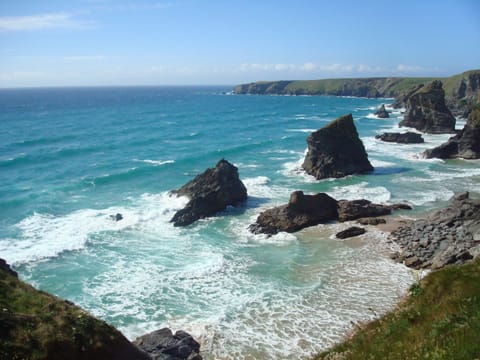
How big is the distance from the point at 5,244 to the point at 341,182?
35.3 meters

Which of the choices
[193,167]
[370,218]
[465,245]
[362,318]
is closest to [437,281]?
[362,318]

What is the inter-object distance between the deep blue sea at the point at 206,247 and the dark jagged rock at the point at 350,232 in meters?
0.67

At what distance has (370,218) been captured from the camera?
36.2m

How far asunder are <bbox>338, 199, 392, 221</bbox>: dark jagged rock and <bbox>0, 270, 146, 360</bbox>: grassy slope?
25862 mm

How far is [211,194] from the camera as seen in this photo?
4181 cm

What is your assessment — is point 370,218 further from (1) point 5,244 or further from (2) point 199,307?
(1) point 5,244

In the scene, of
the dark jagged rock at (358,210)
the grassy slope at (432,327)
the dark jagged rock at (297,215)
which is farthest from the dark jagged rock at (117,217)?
the grassy slope at (432,327)

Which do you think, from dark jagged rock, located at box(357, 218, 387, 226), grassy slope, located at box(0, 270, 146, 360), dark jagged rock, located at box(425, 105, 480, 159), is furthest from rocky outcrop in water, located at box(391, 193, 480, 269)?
dark jagged rock, located at box(425, 105, 480, 159)

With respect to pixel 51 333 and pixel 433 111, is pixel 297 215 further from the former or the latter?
pixel 433 111

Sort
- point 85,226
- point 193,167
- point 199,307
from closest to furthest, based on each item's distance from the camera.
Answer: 1. point 199,307
2. point 85,226
3. point 193,167

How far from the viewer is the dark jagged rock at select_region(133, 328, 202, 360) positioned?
1842 cm

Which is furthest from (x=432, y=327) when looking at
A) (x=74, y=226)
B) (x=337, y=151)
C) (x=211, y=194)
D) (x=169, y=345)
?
(x=337, y=151)

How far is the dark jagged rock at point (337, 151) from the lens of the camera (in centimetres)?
5350

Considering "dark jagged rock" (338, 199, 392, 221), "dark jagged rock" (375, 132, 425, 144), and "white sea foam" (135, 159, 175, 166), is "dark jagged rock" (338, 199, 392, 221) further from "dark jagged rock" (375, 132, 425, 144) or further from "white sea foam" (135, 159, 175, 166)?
"dark jagged rock" (375, 132, 425, 144)
